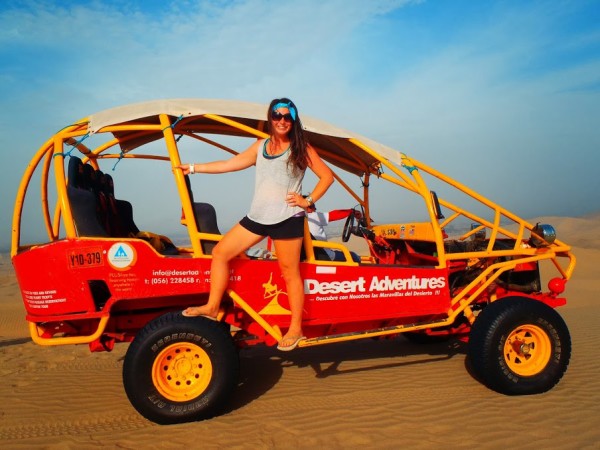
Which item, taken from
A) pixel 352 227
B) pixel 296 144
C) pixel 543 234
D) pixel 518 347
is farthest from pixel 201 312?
pixel 543 234

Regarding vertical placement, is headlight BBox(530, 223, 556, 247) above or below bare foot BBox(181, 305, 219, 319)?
above

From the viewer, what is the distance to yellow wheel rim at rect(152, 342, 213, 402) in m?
3.43

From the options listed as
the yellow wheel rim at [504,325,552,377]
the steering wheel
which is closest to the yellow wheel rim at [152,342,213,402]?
the steering wheel

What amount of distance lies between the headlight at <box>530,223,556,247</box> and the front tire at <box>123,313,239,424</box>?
317cm

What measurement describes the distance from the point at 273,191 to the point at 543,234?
279 cm

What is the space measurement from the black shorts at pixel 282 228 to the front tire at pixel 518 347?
198cm

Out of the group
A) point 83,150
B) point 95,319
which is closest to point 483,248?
point 95,319

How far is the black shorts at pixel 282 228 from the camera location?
3.40 meters

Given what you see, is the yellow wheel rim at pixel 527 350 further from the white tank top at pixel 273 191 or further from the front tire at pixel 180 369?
the front tire at pixel 180 369

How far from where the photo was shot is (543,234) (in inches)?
169

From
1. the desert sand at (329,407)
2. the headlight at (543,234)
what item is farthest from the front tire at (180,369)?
the headlight at (543,234)

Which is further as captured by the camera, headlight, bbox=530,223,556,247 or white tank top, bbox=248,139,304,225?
headlight, bbox=530,223,556,247

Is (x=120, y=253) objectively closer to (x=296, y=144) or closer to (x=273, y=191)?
(x=273, y=191)

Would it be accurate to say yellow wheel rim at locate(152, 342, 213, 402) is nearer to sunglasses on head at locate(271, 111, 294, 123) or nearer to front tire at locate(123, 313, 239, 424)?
front tire at locate(123, 313, 239, 424)
